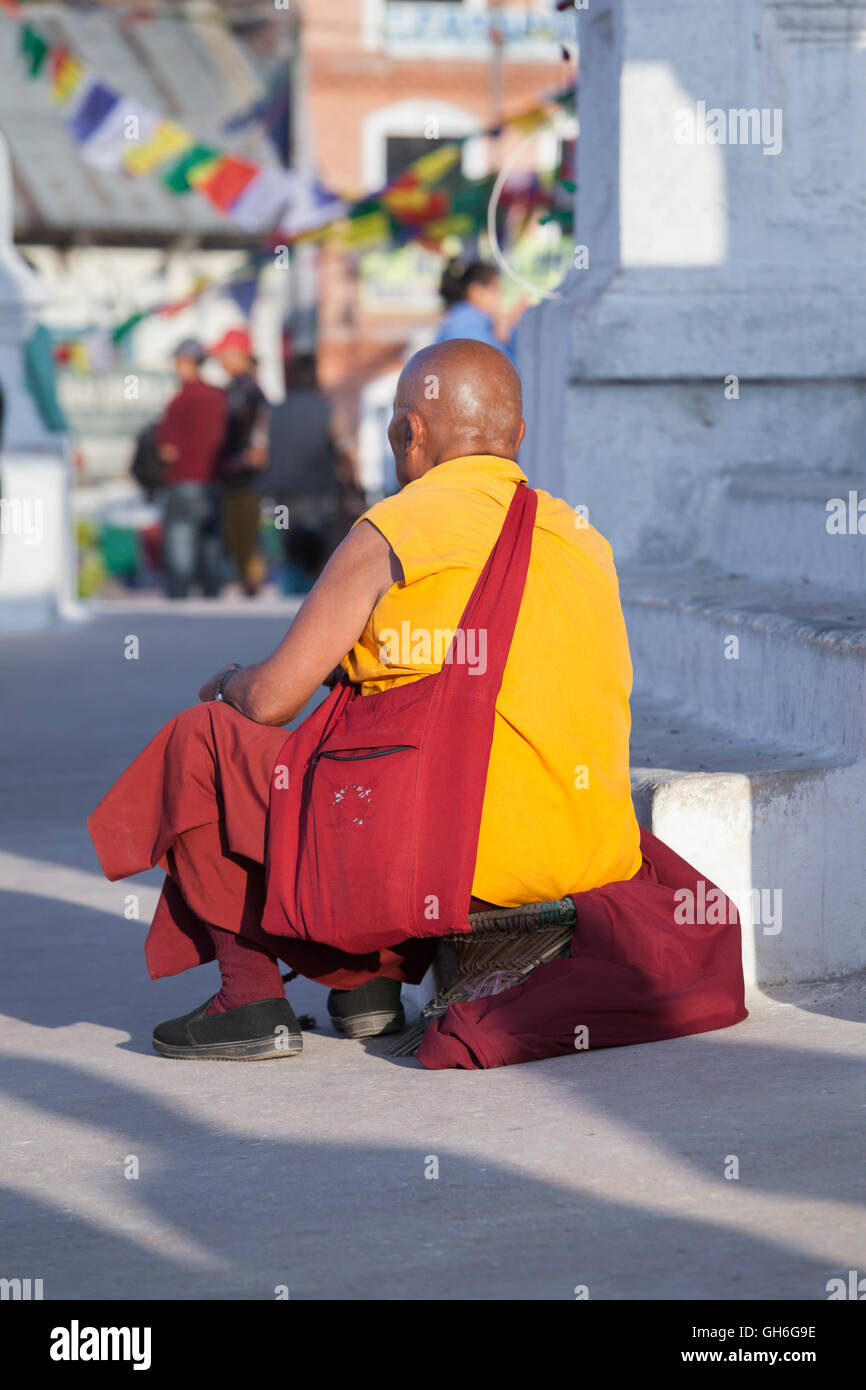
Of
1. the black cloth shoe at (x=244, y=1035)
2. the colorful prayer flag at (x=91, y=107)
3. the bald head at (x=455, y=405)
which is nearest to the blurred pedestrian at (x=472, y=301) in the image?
the bald head at (x=455, y=405)

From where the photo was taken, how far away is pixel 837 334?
568 centimetres

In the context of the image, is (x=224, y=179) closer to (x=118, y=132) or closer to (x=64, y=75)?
(x=118, y=132)

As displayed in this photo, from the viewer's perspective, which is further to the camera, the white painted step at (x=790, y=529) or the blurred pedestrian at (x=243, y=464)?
the blurred pedestrian at (x=243, y=464)

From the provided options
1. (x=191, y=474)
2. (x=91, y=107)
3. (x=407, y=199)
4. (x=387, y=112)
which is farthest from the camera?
(x=387, y=112)

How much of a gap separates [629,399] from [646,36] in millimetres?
1013

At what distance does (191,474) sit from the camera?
13.2 metres

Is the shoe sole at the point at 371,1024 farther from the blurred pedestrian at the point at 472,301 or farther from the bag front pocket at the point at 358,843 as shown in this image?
the blurred pedestrian at the point at 472,301

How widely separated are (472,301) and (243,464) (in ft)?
18.7

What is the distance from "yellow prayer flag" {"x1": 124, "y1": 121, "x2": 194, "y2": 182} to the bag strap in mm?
Result: 12562

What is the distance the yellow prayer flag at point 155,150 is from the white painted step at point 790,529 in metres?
10.6

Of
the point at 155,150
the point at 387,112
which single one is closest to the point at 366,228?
the point at 155,150

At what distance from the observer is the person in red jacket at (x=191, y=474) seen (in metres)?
13.1

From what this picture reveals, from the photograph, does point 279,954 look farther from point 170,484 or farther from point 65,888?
point 170,484

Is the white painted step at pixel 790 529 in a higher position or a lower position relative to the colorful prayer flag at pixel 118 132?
lower
